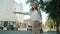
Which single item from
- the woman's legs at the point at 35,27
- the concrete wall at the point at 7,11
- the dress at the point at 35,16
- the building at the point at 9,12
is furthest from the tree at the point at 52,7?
the woman's legs at the point at 35,27

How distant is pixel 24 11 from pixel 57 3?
4.30 ft

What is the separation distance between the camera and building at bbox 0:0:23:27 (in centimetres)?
576

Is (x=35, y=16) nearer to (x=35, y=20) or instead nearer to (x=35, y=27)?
(x=35, y=20)

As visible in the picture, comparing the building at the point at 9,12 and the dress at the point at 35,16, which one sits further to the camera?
the building at the point at 9,12

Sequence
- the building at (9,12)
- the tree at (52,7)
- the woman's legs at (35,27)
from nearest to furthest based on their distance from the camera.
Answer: the woman's legs at (35,27) < the tree at (52,7) < the building at (9,12)

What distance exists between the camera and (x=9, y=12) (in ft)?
19.1

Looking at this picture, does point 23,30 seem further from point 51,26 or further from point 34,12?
point 34,12

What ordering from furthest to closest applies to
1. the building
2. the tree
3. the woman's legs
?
the building < the tree < the woman's legs

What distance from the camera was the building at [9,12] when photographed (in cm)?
576

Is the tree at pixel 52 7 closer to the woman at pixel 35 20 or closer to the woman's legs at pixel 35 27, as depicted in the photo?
the woman at pixel 35 20

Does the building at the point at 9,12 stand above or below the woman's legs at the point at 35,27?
above

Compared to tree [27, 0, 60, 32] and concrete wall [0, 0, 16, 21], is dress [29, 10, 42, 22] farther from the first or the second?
concrete wall [0, 0, 16, 21]

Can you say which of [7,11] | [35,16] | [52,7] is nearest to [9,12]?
[7,11]

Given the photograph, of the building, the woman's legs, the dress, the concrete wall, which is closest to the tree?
the building
